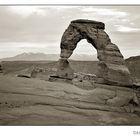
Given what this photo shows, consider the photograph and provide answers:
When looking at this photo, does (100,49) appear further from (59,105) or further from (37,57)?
(59,105)

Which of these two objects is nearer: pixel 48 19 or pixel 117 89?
pixel 48 19

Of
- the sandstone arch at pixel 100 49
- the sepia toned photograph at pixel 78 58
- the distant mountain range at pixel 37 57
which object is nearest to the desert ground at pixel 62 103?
the sepia toned photograph at pixel 78 58

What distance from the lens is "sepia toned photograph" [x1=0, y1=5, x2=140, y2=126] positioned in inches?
263

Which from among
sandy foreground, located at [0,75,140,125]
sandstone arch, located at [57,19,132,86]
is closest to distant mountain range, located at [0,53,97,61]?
sandstone arch, located at [57,19,132,86]

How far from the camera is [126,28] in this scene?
22.7ft

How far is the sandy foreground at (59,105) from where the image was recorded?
6.57 meters

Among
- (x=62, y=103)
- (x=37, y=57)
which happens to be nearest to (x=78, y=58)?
(x=37, y=57)

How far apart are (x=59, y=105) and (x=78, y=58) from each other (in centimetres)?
157

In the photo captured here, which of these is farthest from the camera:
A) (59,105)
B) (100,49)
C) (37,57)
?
(100,49)

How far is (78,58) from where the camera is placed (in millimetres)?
7945
